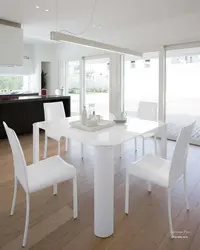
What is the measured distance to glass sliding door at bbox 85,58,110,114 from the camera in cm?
695

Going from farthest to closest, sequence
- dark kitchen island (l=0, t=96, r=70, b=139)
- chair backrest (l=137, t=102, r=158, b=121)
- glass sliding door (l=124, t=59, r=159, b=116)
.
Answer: glass sliding door (l=124, t=59, r=159, b=116) → dark kitchen island (l=0, t=96, r=70, b=139) → chair backrest (l=137, t=102, r=158, b=121)

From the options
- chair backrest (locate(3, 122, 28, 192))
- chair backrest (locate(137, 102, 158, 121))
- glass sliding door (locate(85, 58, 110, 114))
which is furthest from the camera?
glass sliding door (locate(85, 58, 110, 114))

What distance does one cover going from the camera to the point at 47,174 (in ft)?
6.96

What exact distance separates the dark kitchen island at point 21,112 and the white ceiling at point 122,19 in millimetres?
A: 1739

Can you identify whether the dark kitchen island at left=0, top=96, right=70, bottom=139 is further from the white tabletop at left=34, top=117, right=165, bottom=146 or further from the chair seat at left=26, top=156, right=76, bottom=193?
the chair seat at left=26, top=156, right=76, bottom=193

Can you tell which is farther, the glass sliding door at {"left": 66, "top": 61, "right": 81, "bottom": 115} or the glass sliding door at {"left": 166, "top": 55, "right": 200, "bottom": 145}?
the glass sliding door at {"left": 66, "top": 61, "right": 81, "bottom": 115}

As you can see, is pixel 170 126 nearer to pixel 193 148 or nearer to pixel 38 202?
pixel 193 148

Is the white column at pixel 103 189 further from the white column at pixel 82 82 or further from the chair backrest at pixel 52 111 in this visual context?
the white column at pixel 82 82

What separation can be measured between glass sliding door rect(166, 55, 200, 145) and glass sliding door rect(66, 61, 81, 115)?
10.6ft

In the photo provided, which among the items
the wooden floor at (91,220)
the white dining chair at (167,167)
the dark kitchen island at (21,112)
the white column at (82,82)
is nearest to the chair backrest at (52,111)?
the wooden floor at (91,220)

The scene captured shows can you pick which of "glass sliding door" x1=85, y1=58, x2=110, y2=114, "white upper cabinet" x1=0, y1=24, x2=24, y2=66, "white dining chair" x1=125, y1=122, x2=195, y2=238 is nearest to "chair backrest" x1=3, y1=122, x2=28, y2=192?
"white dining chair" x1=125, y1=122, x2=195, y2=238

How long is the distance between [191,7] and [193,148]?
2.64 meters

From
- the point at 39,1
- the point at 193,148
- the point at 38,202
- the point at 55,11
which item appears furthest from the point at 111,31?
the point at 38,202

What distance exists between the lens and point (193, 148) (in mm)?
4715
